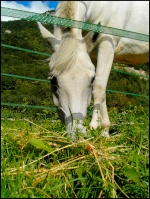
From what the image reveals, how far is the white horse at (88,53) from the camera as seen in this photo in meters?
2.84

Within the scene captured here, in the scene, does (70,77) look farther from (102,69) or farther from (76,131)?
(76,131)

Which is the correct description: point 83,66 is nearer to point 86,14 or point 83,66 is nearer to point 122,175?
point 86,14

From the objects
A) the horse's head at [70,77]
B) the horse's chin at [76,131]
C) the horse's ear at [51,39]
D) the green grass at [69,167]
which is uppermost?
the horse's ear at [51,39]

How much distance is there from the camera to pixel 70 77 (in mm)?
2928

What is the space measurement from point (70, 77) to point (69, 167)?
1498 millimetres

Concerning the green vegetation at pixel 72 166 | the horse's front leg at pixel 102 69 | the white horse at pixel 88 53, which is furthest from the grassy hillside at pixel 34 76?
the green vegetation at pixel 72 166

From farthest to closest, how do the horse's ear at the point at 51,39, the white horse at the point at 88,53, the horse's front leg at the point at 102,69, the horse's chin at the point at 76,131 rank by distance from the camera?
the horse's front leg at the point at 102,69
the horse's ear at the point at 51,39
the white horse at the point at 88,53
the horse's chin at the point at 76,131

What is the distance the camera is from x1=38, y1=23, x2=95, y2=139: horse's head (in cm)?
277

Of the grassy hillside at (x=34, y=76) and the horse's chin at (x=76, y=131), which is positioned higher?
the grassy hillside at (x=34, y=76)

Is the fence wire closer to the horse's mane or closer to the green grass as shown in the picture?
the horse's mane

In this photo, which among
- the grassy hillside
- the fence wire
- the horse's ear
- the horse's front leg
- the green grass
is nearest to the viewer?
the green grass

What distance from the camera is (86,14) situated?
146 inches

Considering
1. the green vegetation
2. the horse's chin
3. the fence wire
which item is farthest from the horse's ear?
the green vegetation

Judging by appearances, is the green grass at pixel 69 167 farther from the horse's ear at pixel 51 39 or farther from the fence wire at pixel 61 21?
the horse's ear at pixel 51 39
